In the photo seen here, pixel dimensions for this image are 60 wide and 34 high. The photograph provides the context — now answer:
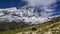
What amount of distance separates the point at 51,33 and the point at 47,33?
117 inches

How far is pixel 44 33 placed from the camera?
86.4 metres

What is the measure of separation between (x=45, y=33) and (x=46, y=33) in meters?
0.60

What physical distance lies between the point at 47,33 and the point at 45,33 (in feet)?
3.56

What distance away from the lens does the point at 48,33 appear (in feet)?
281

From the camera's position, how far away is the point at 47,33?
Result: 3396 inches

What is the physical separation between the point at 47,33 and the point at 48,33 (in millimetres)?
830

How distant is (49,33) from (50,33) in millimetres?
520

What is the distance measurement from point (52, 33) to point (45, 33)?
4.89 m

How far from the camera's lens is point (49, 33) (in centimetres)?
8400

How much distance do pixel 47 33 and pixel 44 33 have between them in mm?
1608

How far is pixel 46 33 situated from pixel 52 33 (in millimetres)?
4318

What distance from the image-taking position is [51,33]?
8394 cm

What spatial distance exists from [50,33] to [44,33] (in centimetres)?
381

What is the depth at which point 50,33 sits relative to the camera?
83938 millimetres
